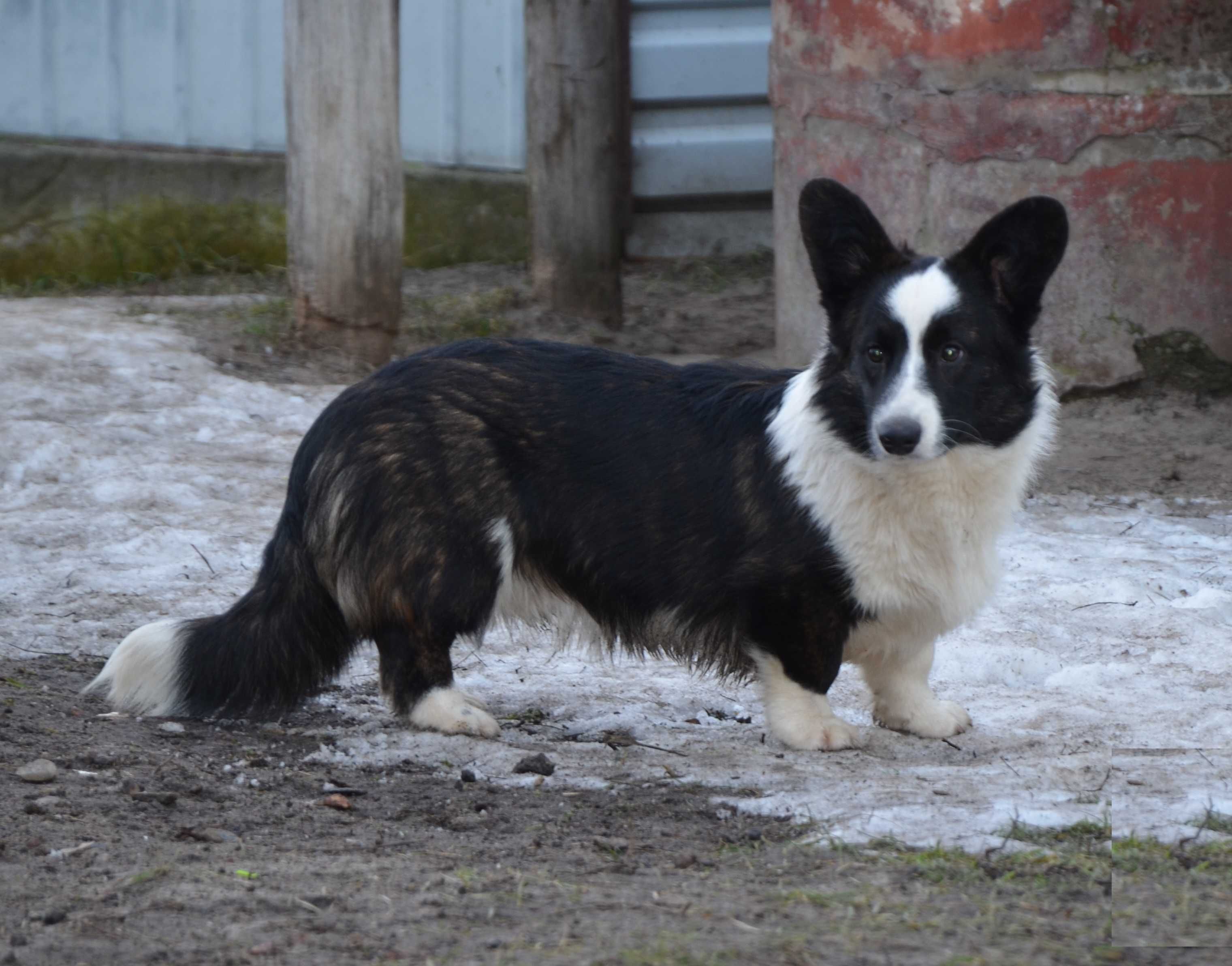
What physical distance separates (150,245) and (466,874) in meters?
7.26

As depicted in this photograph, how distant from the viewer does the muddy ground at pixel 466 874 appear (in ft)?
7.72

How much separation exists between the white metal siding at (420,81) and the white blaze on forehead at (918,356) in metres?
5.93

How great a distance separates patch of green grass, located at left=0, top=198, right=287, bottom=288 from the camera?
919cm

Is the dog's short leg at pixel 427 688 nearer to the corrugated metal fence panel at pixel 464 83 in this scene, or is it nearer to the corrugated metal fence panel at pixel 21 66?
the corrugated metal fence panel at pixel 464 83

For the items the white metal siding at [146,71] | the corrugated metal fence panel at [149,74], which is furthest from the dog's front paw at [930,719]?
the corrugated metal fence panel at [149,74]

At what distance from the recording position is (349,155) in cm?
701

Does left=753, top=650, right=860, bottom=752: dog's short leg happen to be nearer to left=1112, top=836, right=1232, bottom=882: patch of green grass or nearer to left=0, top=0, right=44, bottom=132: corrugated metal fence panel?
left=1112, top=836, right=1232, bottom=882: patch of green grass

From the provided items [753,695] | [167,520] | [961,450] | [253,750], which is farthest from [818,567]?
[167,520]

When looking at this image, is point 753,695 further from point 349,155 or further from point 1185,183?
point 349,155

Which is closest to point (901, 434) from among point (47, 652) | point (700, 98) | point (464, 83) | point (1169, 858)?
point (1169, 858)

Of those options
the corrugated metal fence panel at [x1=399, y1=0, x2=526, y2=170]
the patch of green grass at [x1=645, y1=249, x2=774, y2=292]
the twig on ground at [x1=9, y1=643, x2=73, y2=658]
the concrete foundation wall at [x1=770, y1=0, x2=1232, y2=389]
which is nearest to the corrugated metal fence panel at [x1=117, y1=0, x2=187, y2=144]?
the corrugated metal fence panel at [x1=399, y1=0, x2=526, y2=170]

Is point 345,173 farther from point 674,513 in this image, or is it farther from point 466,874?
point 466,874

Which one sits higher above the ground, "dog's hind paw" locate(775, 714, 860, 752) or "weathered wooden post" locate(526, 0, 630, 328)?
"weathered wooden post" locate(526, 0, 630, 328)

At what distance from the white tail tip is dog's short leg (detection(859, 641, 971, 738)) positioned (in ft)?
5.55
